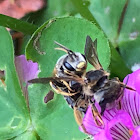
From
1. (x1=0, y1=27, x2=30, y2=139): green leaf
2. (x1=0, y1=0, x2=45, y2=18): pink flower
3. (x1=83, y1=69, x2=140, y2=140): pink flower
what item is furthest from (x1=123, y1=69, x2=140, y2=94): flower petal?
(x1=0, y1=0, x2=45, y2=18): pink flower

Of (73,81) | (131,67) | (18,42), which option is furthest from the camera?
(18,42)

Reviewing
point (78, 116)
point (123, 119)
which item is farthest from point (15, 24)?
point (123, 119)

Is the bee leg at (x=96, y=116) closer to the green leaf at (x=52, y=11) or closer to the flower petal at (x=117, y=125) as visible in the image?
the flower petal at (x=117, y=125)

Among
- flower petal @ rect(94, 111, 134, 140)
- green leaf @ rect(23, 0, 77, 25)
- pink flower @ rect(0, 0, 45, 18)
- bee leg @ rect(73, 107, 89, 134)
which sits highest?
pink flower @ rect(0, 0, 45, 18)

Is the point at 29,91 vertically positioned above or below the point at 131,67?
above

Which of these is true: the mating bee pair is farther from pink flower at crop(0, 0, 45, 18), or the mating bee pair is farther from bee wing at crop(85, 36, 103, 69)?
pink flower at crop(0, 0, 45, 18)

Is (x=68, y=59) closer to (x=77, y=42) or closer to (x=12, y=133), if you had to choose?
(x=77, y=42)

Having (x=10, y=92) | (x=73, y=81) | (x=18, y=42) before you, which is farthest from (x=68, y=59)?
(x=18, y=42)
